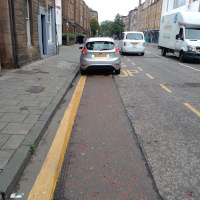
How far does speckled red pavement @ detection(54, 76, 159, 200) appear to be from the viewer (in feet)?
7.97

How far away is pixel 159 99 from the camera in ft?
19.7

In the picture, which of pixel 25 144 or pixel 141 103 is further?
pixel 141 103

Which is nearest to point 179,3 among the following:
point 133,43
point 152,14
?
point 152,14

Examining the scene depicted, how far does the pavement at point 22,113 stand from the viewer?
8.90 ft

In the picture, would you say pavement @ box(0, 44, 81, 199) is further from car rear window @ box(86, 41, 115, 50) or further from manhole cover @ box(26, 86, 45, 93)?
car rear window @ box(86, 41, 115, 50)

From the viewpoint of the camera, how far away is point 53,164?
2943mm

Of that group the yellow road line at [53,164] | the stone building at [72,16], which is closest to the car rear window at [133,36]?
the stone building at [72,16]

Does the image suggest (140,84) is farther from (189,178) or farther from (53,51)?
(53,51)

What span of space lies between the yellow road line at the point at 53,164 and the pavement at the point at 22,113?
0.26 meters

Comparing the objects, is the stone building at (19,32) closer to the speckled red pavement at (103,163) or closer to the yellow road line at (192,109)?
the speckled red pavement at (103,163)

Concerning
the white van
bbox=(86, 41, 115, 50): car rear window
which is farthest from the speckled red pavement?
the white van

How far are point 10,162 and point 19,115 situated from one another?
1729 millimetres

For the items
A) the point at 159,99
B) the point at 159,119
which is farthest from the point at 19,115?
the point at 159,99

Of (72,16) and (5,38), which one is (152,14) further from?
(5,38)
